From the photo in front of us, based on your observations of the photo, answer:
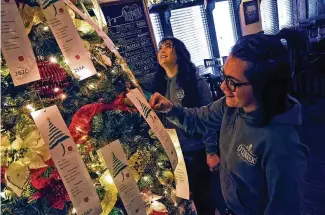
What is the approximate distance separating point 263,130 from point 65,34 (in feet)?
4.00

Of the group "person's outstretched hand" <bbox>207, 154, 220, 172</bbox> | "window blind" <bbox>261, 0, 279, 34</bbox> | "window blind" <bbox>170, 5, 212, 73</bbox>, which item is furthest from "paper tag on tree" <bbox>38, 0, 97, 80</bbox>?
"window blind" <bbox>261, 0, 279, 34</bbox>

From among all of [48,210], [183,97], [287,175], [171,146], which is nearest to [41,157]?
[48,210]

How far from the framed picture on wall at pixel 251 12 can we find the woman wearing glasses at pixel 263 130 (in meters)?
6.60

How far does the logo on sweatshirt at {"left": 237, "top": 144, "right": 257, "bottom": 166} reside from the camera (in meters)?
1.64

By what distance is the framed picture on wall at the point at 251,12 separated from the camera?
758 centimetres

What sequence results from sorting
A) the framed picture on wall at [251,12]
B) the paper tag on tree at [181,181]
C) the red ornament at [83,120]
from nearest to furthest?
the red ornament at [83,120], the paper tag on tree at [181,181], the framed picture on wall at [251,12]

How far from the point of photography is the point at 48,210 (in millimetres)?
→ 1328

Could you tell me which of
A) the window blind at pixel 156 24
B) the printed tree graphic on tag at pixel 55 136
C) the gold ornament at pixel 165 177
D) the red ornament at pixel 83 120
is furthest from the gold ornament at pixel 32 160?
the window blind at pixel 156 24

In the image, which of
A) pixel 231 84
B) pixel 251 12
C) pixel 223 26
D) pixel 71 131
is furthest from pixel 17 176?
pixel 251 12

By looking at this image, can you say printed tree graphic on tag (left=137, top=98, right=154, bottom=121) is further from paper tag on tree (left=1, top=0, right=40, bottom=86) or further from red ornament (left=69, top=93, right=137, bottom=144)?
paper tag on tree (left=1, top=0, right=40, bottom=86)

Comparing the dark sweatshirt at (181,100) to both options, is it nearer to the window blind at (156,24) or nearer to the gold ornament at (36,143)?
the gold ornament at (36,143)

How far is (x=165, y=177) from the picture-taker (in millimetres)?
1765

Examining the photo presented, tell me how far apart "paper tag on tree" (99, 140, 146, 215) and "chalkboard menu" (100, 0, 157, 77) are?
2.71 meters

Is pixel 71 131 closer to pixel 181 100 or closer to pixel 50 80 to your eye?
pixel 50 80
